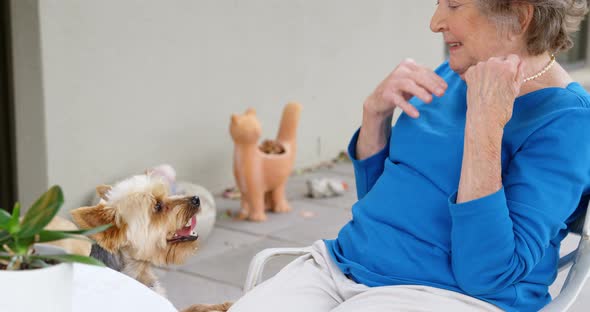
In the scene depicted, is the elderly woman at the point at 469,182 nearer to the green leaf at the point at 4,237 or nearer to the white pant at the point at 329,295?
the white pant at the point at 329,295

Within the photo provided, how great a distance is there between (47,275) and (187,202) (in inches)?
52.4

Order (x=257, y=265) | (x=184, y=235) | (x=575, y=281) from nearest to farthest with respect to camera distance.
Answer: (x=575, y=281) → (x=257, y=265) → (x=184, y=235)

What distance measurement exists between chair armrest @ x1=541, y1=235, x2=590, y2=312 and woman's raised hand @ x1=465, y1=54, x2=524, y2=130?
0.40 metres

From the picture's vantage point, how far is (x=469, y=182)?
175cm

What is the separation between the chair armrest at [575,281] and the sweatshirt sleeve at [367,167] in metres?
0.54

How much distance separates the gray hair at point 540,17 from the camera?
6.23 ft

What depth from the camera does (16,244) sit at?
1.23m

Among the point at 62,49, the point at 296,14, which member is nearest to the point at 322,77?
the point at 296,14

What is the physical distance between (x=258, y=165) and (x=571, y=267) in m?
2.67

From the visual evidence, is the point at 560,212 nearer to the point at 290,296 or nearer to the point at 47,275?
the point at 290,296

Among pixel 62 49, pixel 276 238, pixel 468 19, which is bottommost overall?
pixel 276 238

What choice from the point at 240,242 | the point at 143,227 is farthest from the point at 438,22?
the point at 240,242

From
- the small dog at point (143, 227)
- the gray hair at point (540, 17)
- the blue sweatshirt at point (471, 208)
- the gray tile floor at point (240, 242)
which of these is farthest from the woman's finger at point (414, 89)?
the gray tile floor at point (240, 242)

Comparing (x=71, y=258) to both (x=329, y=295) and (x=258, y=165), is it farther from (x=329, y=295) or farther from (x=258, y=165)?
(x=258, y=165)
